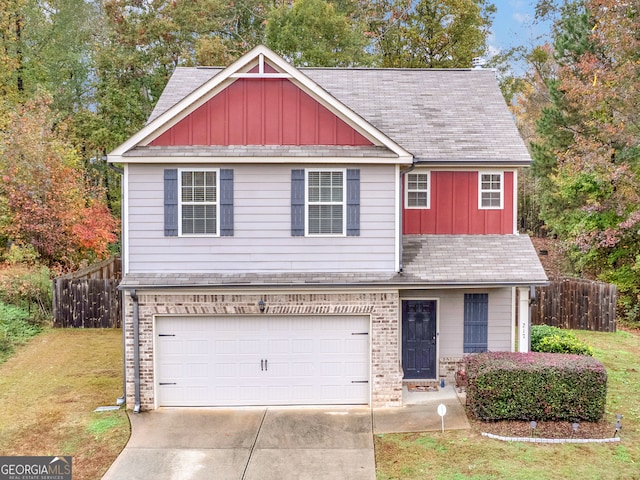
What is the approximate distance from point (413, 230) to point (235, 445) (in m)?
6.51

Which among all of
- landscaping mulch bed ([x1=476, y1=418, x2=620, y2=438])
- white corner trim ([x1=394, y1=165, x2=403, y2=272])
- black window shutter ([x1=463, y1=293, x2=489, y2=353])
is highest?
white corner trim ([x1=394, y1=165, x2=403, y2=272])

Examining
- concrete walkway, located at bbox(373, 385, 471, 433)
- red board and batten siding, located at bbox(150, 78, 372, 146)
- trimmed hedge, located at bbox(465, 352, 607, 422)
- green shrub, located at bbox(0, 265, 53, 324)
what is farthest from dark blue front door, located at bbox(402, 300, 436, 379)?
green shrub, located at bbox(0, 265, 53, 324)

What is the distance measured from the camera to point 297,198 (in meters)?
11.4

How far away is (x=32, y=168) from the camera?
20.0 metres

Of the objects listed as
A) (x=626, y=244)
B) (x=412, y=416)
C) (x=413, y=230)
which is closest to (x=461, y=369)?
(x=412, y=416)

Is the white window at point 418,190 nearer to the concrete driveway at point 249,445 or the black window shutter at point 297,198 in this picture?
the black window shutter at point 297,198

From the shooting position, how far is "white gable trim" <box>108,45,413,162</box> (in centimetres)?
1115

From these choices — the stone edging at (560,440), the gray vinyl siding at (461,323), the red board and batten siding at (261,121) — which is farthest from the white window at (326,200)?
the stone edging at (560,440)

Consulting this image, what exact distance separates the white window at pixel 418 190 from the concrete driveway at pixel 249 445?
501 cm

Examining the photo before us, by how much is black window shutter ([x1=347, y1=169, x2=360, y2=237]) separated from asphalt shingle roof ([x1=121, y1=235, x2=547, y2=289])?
1126 mm

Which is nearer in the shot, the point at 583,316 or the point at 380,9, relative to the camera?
the point at 583,316

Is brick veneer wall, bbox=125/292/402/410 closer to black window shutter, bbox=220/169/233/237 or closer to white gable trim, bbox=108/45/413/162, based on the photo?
black window shutter, bbox=220/169/233/237

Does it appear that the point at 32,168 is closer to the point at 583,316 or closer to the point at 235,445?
the point at 235,445

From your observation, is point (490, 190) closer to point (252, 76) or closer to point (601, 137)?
point (252, 76)
